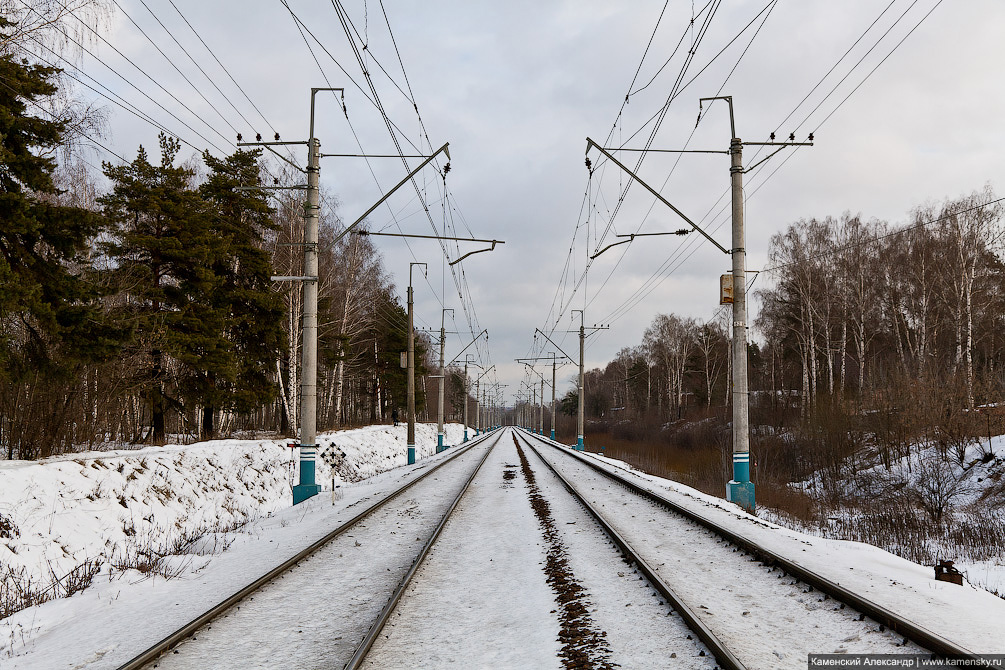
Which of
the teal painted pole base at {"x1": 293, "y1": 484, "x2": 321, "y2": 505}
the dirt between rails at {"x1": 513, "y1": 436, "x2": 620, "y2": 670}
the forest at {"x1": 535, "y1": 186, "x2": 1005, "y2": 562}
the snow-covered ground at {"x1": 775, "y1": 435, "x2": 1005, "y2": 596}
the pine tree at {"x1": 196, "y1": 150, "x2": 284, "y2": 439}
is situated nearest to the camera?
the dirt between rails at {"x1": 513, "y1": 436, "x2": 620, "y2": 670}

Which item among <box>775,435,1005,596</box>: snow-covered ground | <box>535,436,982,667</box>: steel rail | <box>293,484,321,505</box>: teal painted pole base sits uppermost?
<box>535,436,982,667</box>: steel rail

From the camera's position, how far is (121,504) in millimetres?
11797

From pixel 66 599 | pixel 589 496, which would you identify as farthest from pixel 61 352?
pixel 589 496

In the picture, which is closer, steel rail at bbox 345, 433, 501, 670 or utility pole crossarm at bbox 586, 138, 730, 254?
steel rail at bbox 345, 433, 501, 670

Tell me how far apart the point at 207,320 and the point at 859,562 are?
20900 millimetres

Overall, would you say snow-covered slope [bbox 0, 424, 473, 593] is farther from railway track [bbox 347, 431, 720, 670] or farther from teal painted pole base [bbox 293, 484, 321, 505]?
railway track [bbox 347, 431, 720, 670]

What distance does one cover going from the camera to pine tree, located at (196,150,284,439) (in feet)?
80.1

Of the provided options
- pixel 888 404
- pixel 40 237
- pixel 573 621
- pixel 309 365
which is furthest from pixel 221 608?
pixel 888 404

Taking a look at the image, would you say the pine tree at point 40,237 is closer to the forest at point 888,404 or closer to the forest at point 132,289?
the forest at point 132,289

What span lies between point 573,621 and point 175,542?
7.55 metres

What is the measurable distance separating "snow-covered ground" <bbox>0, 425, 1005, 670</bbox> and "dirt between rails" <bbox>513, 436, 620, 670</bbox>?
75.8 inches

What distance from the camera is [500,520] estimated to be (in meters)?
11.0

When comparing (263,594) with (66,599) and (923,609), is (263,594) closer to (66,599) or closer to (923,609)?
(66,599)

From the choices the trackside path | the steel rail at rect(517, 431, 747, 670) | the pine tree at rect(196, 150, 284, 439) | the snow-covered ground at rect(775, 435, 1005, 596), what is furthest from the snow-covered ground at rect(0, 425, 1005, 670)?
the pine tree at rect(196, 150, 284, 439)
